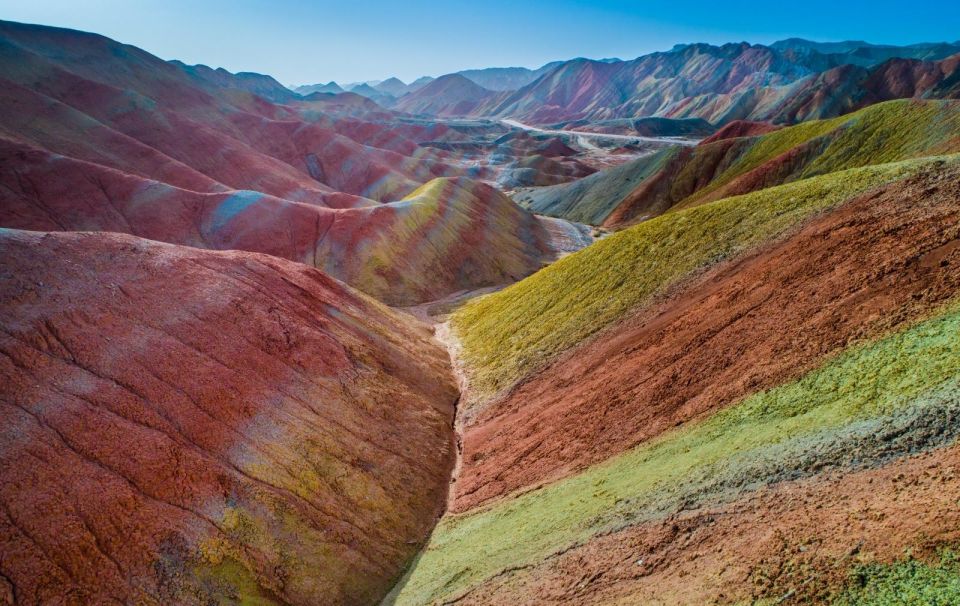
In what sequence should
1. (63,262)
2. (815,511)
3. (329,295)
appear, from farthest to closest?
(329,295), (63,262), (815,511)

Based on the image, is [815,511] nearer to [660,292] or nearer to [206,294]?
[660,292]

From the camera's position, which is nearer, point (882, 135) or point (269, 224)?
point (882, 135)

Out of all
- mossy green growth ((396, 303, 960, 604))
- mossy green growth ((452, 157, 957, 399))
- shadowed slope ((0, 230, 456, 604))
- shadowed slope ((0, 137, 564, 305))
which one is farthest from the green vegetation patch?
mossy green growth ((396, 303, 960, 604))

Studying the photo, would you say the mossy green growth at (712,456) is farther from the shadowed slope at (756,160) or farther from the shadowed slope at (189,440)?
the shadowed slope at (756,160)

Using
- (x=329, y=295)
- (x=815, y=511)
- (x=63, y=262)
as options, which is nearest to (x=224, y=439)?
(x=63, y=262)

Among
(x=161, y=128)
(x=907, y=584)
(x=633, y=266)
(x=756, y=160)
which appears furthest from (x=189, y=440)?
(x=161, y=128)

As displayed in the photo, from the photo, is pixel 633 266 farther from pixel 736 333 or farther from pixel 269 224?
pixel 269 224

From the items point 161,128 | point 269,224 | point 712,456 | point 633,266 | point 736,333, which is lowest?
point 712,456
